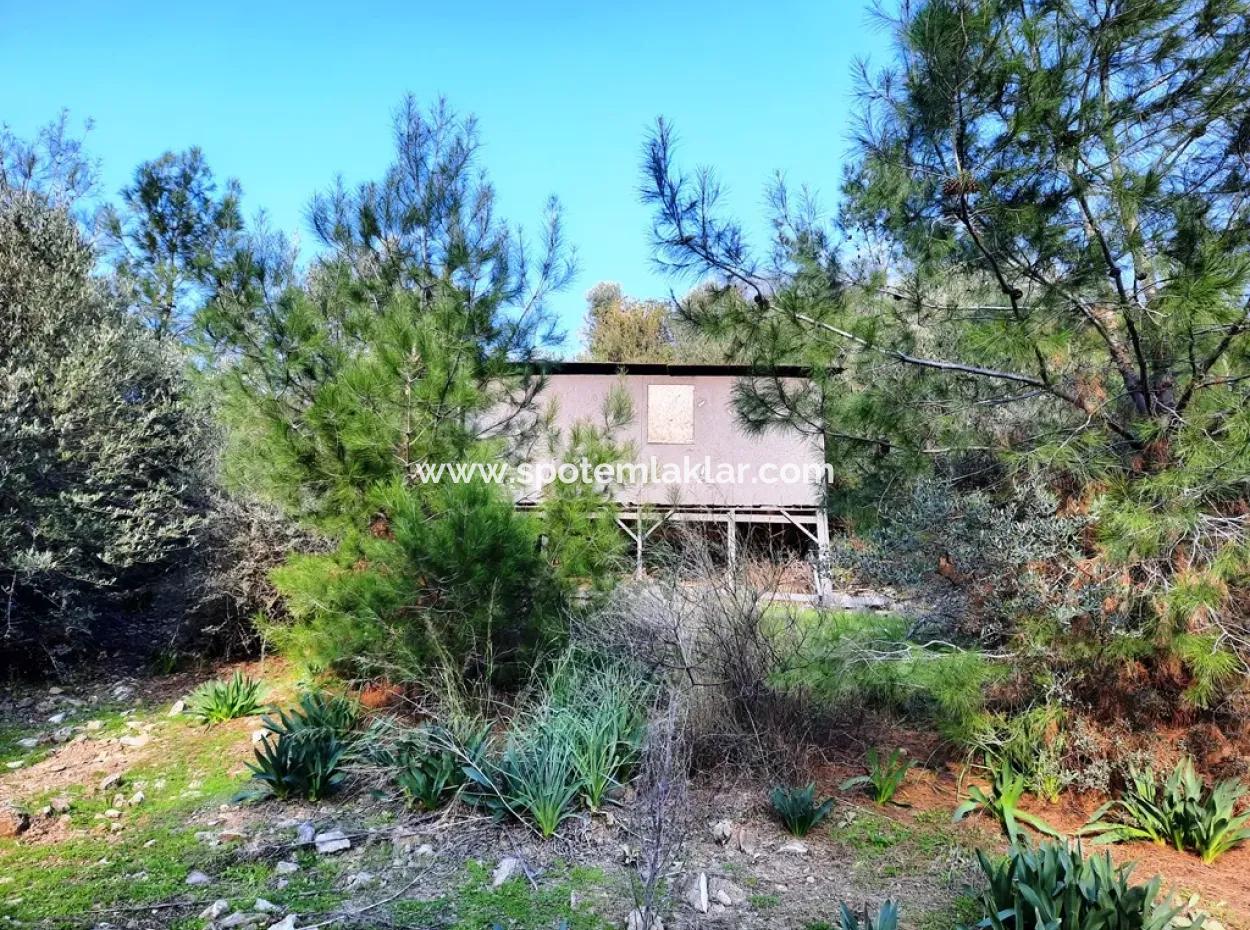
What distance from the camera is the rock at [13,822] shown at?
11.6ft

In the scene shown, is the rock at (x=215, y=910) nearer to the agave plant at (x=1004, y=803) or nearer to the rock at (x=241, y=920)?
the rock at (x=241, y=920)

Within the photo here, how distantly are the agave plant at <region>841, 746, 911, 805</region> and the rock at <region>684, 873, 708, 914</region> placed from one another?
1205 millimetres

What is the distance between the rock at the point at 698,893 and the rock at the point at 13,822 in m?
3.13

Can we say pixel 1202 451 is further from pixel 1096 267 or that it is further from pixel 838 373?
pixel 838 373

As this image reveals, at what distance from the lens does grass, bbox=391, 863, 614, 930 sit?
2609 mm

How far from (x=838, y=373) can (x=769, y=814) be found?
7.91ft

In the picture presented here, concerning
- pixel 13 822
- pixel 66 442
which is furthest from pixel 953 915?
pixel 66 442

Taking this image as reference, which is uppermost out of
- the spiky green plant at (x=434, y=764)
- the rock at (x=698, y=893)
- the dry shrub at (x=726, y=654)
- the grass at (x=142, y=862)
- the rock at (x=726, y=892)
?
the dry shrub at (x=726, y=654)

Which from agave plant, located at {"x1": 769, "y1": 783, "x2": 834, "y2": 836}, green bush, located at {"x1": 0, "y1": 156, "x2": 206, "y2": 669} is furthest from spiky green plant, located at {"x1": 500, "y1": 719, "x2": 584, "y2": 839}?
green bush, located at {"x1": 0, "y1": 156, "x2": 206, "y2": 669}

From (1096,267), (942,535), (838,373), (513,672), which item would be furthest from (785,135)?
(513,672)

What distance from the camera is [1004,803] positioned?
11.4 feet

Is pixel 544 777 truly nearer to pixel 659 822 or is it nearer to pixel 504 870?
pixel 504 870

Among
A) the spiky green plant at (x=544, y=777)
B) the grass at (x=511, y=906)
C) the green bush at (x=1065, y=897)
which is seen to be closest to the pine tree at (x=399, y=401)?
the spiky green plant at (x=544, y=777)

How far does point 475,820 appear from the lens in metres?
3.49
